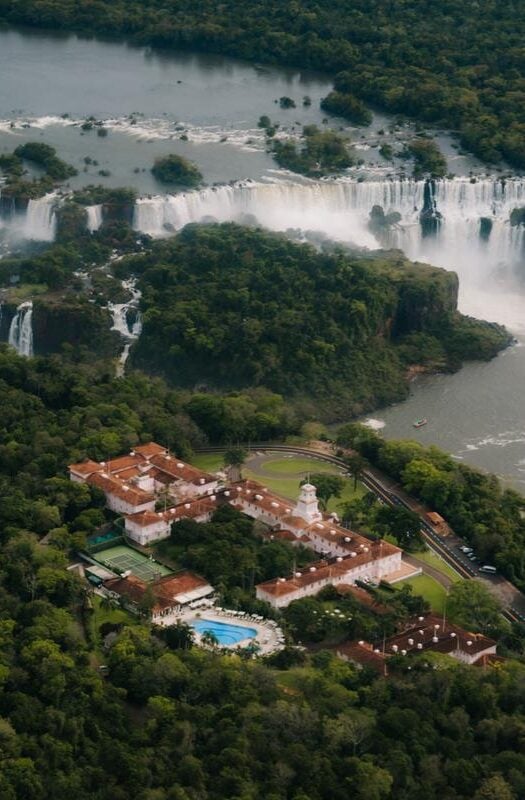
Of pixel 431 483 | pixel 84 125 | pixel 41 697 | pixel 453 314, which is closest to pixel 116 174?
pixel 84 125

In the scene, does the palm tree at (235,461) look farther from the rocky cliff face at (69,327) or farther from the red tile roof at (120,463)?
the rocky cliff face at (69,327)

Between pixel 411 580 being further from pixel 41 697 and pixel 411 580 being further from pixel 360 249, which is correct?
pixel 360 249

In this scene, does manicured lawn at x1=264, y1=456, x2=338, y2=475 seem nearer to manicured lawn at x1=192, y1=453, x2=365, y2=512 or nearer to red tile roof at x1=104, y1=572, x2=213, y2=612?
manicured lawn at x1=192, y1=453, x2=365, y2=512

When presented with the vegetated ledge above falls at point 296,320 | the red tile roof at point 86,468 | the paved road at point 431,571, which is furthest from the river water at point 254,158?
the red tile roof at point 86,468

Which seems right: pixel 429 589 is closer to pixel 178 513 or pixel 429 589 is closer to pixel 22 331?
pixel 178 513

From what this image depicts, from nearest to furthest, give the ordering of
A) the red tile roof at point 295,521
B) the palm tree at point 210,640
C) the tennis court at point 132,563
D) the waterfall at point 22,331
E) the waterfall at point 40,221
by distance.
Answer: the palm tree at point 210,640 → the tennis court at point 132,563 → the red tile roof at point 295,521 → the waterfall at point 22,331 → the waterfall at point 40,221

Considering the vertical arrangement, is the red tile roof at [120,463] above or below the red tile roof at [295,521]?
above

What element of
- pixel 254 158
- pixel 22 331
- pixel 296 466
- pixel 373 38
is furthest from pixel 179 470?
pixel 373 38
